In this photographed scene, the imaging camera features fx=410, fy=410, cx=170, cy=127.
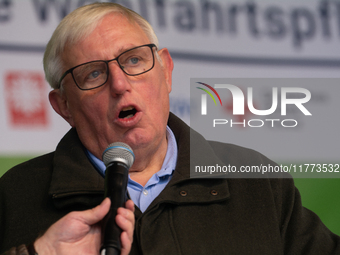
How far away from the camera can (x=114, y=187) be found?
1.25 metres

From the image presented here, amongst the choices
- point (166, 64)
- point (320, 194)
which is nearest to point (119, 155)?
point (166, 64)

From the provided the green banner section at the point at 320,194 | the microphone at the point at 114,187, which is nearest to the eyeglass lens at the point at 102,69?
the microphone at the point at 114,187

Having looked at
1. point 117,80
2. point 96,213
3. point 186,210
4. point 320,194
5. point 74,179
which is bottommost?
point 320,194

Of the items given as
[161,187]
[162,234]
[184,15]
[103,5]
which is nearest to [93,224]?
[162,234]

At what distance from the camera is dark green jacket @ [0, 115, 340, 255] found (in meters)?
1.73

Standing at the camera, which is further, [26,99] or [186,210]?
[26,99]

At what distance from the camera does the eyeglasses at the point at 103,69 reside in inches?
73.5

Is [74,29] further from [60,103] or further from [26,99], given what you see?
[26,99]

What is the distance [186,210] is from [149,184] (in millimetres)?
226

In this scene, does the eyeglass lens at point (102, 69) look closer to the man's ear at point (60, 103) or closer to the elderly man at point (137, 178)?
the elderly man at point (137, 178)

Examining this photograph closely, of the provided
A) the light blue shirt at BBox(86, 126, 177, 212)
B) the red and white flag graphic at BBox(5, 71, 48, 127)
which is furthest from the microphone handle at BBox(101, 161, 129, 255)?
the red and white flag graphic at BBox(5, 71, 48, 127)

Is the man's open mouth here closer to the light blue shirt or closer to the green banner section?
the light blue shirt

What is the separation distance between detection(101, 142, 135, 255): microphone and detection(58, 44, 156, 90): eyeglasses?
1.80 ft

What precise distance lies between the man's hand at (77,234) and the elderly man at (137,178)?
1.23 ft
